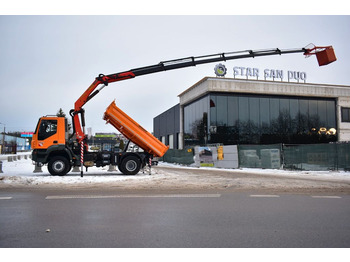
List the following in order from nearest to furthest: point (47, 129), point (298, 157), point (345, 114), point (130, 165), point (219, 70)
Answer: point (47, 129)
point (130, 165)
point (298, 157)
point (219, 70)
point (345, 114)

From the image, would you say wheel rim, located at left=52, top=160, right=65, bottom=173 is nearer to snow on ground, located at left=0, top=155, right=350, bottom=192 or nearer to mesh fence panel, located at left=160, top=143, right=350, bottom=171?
snow on ground, located at left=0, top=155, right=350, bottom=192

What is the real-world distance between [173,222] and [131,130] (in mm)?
11630

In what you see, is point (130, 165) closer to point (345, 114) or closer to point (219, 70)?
point (219, 70)

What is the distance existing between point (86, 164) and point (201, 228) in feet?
41.4

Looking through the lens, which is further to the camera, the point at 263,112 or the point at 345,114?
the point at 345,114

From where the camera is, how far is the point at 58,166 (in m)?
16.3

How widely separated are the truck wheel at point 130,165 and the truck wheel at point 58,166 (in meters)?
2.84

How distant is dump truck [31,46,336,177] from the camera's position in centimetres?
1631

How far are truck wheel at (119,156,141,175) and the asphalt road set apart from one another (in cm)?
831

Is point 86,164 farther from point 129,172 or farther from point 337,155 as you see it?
point 337,155

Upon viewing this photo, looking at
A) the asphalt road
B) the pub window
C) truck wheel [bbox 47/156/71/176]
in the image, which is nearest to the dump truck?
truck wheel [bbox 47/156/71/176]

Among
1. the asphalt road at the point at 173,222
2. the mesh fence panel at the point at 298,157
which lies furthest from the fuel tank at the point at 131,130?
the mesh fence panel at the point at 298,157

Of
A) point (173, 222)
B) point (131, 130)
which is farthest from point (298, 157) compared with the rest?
point (173, 222)

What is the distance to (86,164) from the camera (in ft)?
55.2
